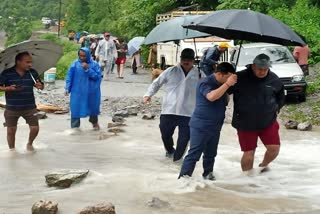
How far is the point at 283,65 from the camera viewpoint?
48.7ft

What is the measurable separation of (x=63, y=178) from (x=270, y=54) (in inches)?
385

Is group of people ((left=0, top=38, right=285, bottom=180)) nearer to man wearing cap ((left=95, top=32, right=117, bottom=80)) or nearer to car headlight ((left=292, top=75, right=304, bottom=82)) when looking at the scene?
car headlight ((left=292, top=75, right=304, bottom=82))

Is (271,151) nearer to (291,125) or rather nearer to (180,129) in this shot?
(180,129)

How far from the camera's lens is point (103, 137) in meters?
10.1

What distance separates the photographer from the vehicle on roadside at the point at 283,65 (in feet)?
46.2

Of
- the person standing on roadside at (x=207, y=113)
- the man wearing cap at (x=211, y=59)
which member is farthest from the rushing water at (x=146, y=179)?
the man wearing cap at (x=211, y=59)

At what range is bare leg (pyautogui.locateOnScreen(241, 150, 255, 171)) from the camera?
6.80 metres

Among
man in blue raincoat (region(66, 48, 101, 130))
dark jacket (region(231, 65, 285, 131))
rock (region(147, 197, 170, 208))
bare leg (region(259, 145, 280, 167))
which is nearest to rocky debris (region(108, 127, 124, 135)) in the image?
man in blue raincoat (region(66, 48, 101, 130))

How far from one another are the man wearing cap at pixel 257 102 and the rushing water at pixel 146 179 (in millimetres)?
626

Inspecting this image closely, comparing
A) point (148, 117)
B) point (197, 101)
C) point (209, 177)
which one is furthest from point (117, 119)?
point (197, 101)

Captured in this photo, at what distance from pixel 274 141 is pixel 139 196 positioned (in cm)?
170

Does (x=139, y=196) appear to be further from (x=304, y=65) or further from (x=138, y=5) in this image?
(x=138, y=5)

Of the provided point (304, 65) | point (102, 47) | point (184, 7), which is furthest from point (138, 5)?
point (304, 65)

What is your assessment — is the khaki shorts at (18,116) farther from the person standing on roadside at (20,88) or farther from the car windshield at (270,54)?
the car windshield at (270,54)
